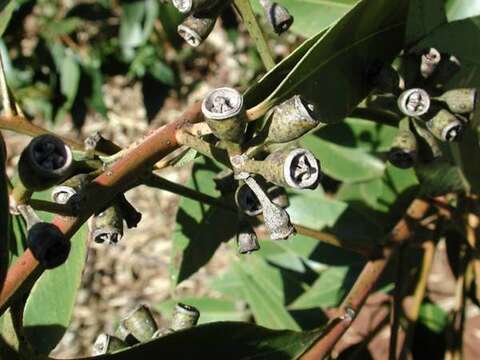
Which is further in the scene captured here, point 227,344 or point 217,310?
point 217,310

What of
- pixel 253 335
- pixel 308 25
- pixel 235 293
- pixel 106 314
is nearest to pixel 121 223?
pixel 253 335

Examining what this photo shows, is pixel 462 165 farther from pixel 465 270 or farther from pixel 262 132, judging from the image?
pixel 262 132

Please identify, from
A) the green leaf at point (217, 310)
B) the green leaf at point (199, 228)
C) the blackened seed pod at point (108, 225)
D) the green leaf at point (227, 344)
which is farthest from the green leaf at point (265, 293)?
the blackened seed pod at point (108, 225)

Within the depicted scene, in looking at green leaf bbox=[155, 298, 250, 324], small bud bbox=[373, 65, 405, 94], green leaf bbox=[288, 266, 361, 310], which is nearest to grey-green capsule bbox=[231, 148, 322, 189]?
small bud bbox=[373, 65, 405, 94]

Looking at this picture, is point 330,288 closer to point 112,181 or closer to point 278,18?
point 278,18

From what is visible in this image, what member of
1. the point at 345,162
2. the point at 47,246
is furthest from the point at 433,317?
the point at 47,246

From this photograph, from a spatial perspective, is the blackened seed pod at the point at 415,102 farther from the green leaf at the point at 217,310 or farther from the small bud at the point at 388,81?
the green leaf at the point at 217,310
